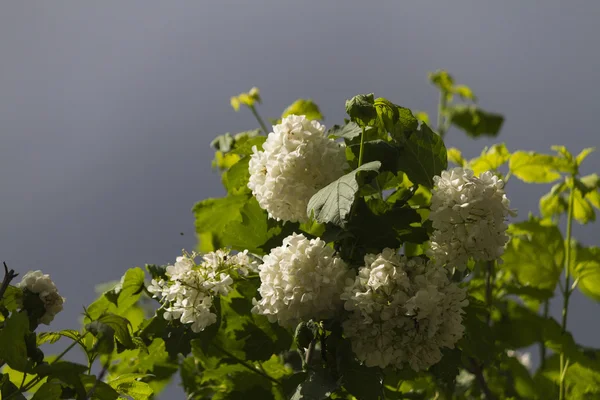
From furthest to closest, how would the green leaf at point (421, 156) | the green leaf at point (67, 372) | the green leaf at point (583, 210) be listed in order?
the green leaf at point (583, 210), the green leaf at point (421, 156), the green leaf at point (67, 372)

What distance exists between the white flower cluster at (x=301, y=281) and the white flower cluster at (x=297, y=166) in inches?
3.2

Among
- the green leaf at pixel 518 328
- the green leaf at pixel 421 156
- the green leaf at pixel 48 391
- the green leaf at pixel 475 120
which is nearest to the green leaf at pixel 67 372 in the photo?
the green leaf at pixel 48 391

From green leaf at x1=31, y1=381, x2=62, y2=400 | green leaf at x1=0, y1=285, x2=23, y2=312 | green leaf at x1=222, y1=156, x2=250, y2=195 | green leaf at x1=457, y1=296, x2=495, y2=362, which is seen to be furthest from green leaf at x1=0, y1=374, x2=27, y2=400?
green leaf at x1=457, y1=296, x2=495, y2=362

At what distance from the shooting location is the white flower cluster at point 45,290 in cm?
101

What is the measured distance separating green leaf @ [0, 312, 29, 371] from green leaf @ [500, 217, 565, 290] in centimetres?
110

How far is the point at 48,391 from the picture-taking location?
2.75 feet

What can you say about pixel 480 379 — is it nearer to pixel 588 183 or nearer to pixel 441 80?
pixel 588 183

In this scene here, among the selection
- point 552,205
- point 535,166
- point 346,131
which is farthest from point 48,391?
point 552,205

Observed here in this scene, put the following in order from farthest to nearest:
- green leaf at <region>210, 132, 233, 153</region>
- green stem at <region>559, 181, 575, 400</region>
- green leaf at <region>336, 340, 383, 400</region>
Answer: green leaf at <region>210, 132, 233, 153</region>, green stem at <region>559, 181, 575, 400</region>, green leaf at <region>336, 340, 383, 400</region>

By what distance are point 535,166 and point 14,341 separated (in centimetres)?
119

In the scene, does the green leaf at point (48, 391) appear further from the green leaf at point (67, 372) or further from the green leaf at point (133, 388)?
the green leaf at point (133, 388)

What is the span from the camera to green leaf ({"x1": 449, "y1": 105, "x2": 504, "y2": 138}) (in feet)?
6.91

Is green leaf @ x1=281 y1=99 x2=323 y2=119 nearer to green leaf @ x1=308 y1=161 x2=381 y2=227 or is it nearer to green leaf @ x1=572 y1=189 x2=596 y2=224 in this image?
green leaf @ x1=308 y1=161 x2=381 y2=227

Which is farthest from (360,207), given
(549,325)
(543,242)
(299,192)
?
(543,242)
